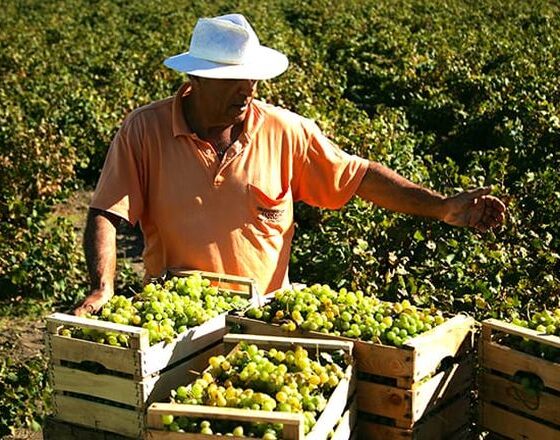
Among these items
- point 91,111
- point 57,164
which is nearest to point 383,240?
point 57,164

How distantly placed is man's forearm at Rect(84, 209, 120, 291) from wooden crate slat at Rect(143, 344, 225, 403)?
648 mm

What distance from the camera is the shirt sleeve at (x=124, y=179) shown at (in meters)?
4.15

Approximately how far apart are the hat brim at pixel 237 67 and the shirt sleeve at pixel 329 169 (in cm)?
42

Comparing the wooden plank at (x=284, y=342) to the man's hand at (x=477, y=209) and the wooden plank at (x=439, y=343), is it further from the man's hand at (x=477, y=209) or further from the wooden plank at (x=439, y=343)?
the man's hand at (x=477, y=209)

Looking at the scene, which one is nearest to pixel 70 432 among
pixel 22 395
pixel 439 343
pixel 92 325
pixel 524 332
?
pixel 92 325

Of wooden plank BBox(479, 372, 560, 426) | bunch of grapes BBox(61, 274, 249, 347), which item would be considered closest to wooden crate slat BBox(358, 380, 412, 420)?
wooden plank BBox(479, 372, 560, 426)

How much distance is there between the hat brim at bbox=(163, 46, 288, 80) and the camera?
4.04m

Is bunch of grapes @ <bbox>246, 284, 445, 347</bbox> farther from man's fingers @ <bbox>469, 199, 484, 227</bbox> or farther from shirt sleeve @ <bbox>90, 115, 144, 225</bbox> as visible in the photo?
shirt sleeve @ <bbox>90, 115, 144, 225</bbox>

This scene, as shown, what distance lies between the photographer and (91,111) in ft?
38.5

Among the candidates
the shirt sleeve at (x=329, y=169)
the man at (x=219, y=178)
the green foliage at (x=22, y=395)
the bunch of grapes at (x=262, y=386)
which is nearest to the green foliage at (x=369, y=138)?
the green foliage at (x=22, y=395)

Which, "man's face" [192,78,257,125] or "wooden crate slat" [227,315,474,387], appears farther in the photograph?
"man's face" [192,78,257,125]

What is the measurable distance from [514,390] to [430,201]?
1.23 metres

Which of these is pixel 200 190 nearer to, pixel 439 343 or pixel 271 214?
pixel 271 214

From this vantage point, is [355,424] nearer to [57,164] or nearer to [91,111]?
[57,164]
